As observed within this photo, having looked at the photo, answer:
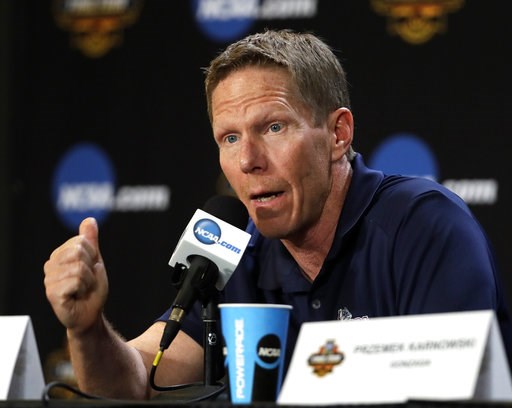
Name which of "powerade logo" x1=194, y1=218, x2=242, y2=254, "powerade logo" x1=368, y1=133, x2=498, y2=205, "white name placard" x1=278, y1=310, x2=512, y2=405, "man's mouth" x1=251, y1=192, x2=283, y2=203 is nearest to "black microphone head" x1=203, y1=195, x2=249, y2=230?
"man's mouth" x1=251, y1=192, x2=283, y2=203

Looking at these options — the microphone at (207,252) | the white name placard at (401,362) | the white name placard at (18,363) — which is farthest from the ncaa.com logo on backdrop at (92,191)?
the white name placard at (401,362)

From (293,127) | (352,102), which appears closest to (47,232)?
(352,102)

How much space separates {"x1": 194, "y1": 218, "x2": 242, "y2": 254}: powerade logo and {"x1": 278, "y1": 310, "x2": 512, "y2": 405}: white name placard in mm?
420

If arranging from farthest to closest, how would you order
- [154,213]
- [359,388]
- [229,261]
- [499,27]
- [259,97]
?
1. [154,213]
2. [499,27]
3. [259,97]
4. [229,261]
5. [359,388]

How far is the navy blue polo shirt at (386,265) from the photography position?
1676 mm

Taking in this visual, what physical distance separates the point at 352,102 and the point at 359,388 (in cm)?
180

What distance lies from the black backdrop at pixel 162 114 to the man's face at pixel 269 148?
0.87m

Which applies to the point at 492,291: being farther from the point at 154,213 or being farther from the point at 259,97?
the point at 154,213

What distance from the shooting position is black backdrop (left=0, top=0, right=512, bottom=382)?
275 cm

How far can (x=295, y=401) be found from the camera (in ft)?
3.84

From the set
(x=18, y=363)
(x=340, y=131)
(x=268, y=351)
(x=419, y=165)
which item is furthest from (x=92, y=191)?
(x=268, y=351)

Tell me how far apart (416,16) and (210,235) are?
1.41 meters

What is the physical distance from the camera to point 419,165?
2785mm

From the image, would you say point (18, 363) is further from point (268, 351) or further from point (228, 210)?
point (228, 210)
